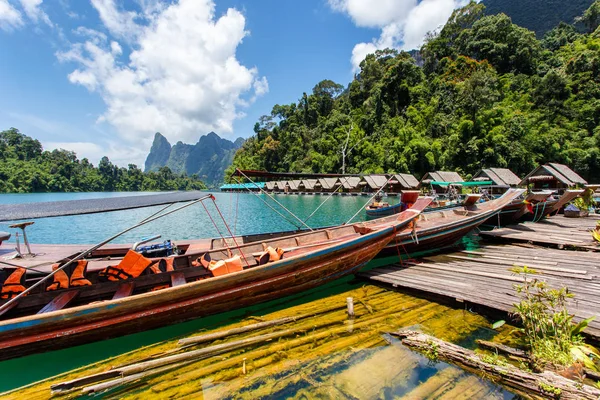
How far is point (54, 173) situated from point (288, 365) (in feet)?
377

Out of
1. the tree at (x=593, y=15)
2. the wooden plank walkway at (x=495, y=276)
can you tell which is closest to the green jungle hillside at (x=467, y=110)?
the tree at (x=593, y=15)

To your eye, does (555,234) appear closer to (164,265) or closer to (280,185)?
(164,265)

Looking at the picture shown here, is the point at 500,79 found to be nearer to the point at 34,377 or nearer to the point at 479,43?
the point at 479,43

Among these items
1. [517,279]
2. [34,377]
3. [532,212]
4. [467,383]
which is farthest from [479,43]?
[34,377]

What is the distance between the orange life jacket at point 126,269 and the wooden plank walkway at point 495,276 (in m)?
5.61

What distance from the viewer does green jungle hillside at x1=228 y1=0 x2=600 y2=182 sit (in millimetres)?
37719

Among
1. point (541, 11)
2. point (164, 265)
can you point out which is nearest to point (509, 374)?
point (164, 265)

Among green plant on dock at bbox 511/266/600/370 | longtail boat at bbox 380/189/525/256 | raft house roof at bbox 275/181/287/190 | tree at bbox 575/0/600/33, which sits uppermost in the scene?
tree at bbox 575/0/600/33

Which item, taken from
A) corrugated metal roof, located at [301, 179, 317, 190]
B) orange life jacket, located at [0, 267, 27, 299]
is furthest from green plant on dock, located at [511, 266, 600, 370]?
corrugated metal roof, located at [301, 179, 317, 190]

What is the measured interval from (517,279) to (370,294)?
3461 mm

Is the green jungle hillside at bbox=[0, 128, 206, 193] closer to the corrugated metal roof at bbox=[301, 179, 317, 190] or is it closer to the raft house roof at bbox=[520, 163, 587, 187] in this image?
the corrugated metal roof at bbox=[301, 179, 317, 190]

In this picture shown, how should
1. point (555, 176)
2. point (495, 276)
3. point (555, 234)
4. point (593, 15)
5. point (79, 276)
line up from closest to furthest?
1. point (79, 276)
2. point (495, 276)
3. point (555, 234)
4. point (555, 176)
5. point (593, 15)

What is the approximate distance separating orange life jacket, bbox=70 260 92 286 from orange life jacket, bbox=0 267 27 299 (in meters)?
0.70

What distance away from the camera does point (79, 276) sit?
5090 millimetres
